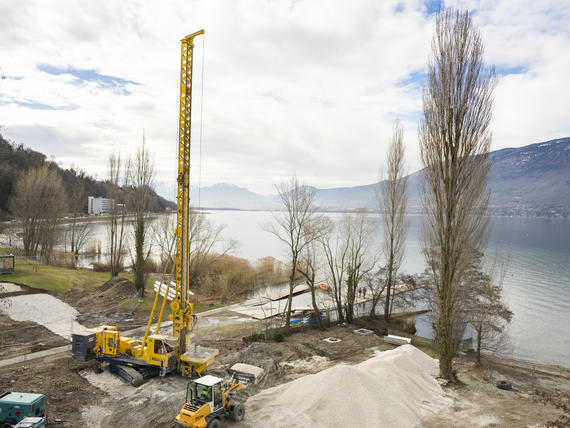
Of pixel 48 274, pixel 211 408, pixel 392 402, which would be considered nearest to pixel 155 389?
pixel 211 408

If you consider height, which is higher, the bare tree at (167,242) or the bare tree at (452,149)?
the bare tree at (452,149)

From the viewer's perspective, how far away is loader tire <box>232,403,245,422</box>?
11.4 meters

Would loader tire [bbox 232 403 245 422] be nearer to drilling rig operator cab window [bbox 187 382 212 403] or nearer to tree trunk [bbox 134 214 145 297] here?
drilling rig operator cab window [bbox 187 382 212 403]

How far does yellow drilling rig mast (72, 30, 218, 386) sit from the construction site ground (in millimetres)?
641

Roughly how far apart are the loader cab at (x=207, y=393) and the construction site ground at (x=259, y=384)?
1.17 meters

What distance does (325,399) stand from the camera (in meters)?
12.1

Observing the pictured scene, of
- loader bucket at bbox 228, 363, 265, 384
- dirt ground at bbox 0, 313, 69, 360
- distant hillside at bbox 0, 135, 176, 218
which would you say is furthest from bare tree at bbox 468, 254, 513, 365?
distant hillside at bbox 0, 135, 176, 218

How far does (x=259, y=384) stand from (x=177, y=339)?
4.14 metres

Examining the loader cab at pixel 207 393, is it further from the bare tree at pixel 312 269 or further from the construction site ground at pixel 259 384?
the bare tree at pixel 312 269

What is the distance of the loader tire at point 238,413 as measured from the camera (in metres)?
11.4

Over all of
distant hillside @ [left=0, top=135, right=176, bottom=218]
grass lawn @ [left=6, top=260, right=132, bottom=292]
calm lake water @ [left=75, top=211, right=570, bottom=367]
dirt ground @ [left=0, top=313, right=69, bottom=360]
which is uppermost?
distant hillside @ [left=0, top=135, right=176, bottom=218]

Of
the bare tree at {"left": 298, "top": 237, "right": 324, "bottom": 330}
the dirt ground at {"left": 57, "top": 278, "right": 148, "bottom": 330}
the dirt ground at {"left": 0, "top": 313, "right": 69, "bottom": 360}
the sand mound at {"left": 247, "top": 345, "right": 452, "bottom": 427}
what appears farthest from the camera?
the bare tree at {"left": 298, "top": 237, "right": 324, "bottom": 330}

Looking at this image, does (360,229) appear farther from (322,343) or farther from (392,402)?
(392,402)

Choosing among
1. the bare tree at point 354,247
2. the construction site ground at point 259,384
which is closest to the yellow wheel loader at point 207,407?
the construction site ground at point 259,384
